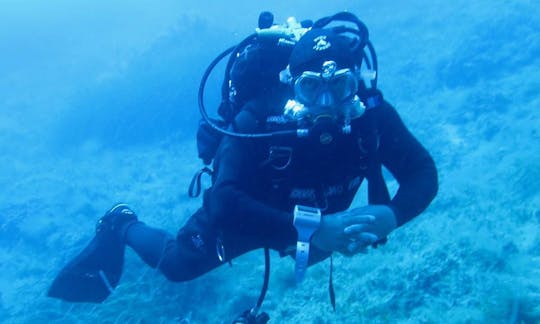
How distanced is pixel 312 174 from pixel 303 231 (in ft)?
1.70

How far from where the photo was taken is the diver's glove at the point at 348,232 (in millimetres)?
2781

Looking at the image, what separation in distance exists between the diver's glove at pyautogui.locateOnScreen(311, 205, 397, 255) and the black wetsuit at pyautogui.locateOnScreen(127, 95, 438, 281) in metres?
0.24

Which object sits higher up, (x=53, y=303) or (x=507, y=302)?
(x=507, y=302)

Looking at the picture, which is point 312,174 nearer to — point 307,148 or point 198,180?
point 307,148

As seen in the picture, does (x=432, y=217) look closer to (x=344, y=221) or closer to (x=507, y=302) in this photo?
(x=507, y=302)

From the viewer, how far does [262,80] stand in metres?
3.28

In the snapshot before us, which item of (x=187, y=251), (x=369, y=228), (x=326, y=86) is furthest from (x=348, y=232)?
(x=187, y=251)

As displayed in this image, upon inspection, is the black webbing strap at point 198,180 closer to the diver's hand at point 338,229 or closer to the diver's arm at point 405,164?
the diver's hand at point 338,229

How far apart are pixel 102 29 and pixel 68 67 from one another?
227 inches

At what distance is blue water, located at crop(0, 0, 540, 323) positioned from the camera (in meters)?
5.69

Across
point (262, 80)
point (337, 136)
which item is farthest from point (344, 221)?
point (262, 80)

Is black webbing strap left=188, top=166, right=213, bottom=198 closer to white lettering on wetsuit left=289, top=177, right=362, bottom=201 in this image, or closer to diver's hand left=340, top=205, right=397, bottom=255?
white lettering on wetsuit left=289, top=177, right=362, bottom=201

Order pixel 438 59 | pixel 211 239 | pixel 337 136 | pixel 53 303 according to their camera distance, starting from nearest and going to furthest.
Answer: pixel 337 136, pixel 211 239, pixel 53 303, pixel 438 59

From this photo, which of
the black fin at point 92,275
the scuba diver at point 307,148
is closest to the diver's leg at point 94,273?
the black fin at point 92,275
